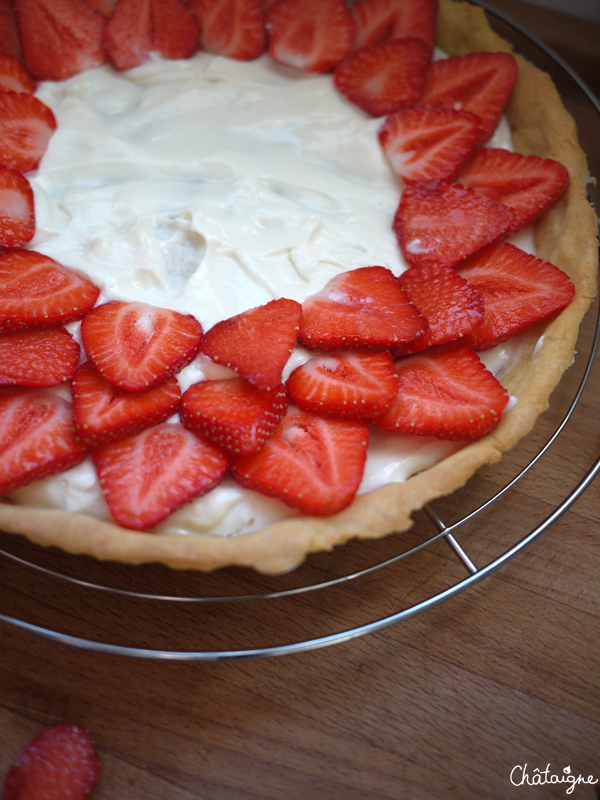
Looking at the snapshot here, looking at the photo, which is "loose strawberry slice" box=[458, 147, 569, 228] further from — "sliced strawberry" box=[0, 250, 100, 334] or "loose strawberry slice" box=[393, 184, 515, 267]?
"sliced strawberry" box=[0, 250, 100, 334]

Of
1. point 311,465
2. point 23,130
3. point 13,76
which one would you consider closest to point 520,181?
point 311,465

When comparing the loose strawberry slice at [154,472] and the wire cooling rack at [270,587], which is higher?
the loose strawberry slice at [154,472]

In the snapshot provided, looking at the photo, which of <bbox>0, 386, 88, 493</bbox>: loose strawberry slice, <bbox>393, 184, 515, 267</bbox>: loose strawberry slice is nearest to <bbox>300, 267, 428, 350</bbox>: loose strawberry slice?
<bbox>393, 184, 515, 267</bbox>: loose strawberry slice

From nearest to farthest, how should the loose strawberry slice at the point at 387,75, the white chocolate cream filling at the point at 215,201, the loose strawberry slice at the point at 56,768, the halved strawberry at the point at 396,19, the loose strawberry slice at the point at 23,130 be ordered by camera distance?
the loose strawberry slice at the point at 56,768, the white chocolate cream filling at the point at 215,201, the loose strawberry slice at the point at 23,130, the loose strawberry slice at the point at 387,75, the halved strawberry at the point at 396,19

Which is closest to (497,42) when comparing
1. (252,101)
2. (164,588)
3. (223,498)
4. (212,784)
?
(252,101)

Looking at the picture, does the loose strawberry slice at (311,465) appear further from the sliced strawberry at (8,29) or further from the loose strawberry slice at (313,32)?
the sliced strawberry at (8,29)

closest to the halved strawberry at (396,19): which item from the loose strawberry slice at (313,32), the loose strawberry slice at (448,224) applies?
the loose strawberry slice at (313,32)
